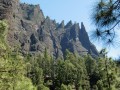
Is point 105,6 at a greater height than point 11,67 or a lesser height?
greater

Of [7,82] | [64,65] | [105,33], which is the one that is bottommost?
[7,82]

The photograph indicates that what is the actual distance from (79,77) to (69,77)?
410 centimetres

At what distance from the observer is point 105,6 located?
34.4 feet

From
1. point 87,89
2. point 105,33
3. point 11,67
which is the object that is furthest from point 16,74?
point 87,89

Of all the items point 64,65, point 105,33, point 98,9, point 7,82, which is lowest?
point 7,82

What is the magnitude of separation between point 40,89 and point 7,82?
6649 cm

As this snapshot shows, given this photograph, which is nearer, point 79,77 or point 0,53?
point 0,53

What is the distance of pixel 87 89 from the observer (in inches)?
3632

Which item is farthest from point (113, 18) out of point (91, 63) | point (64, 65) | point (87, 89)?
point (91, 63)

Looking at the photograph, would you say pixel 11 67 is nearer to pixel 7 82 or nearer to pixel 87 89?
pixel 7 82

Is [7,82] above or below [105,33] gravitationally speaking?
below

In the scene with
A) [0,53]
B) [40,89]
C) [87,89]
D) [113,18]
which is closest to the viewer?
[113,18]

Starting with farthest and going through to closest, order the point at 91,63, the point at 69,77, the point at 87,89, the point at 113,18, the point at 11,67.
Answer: the point at 91,63, the point at 69,77, the point at 87,89, the point at 11,67, the point at 113,18

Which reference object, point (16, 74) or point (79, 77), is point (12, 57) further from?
point (79, 77)
